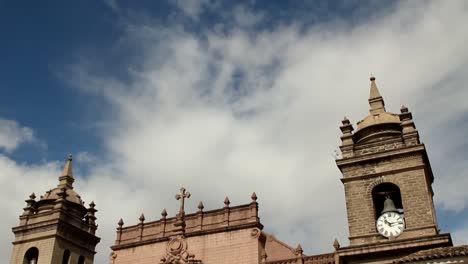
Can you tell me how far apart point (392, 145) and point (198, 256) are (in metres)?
9.76

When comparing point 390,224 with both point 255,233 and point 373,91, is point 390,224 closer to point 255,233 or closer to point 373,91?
point 255,233

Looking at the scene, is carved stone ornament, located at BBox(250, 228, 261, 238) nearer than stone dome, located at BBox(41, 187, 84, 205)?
Yes

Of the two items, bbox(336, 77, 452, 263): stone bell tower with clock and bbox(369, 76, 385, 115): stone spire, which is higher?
bbox(369, 76, 385, 115): stone spire

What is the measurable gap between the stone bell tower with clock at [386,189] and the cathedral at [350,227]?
0.04 metres

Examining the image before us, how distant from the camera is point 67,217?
31.9 meters

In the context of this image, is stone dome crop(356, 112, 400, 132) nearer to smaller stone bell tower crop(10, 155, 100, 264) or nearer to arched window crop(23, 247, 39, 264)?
smaller stone bell tower crop(10, 155, 100, 264)

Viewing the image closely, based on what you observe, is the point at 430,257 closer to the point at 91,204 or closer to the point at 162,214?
the point at 162,214

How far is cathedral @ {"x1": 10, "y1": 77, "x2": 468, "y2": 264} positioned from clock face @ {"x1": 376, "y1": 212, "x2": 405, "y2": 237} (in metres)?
0.04

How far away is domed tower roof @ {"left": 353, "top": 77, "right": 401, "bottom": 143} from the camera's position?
24.5 m

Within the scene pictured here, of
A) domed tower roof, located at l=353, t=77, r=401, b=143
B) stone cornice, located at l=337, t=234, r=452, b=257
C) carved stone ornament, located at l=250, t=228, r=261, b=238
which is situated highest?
domed tower roof, located at l=353, t=77, r=401, b=143

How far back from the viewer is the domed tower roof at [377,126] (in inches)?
966

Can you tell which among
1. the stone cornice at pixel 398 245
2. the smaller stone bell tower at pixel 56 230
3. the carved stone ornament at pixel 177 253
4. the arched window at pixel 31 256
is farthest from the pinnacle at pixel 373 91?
the arched window at pixel 31 256

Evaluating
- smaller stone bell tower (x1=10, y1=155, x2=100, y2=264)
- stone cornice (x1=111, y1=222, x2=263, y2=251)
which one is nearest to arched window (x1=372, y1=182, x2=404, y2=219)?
stone cornice (x1=111, y1=222, x2=263, y2=251)

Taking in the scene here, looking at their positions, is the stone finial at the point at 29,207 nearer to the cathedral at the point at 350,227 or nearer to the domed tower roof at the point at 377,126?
the cathedral at the point at 350,227
